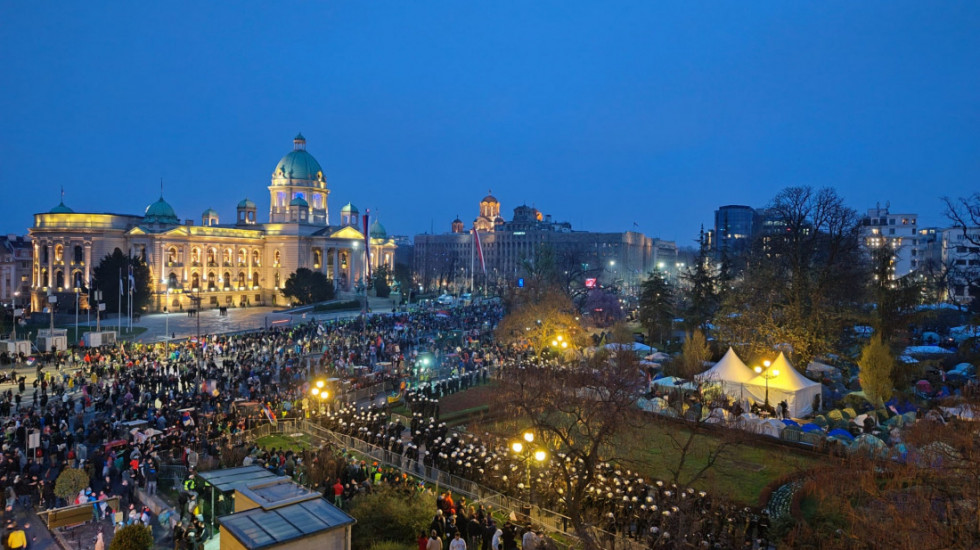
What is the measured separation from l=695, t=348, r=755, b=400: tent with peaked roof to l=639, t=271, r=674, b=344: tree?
15870mm

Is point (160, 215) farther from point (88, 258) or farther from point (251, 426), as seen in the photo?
point (251, 426)

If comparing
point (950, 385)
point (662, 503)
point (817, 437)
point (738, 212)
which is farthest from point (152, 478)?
point (738, 212)

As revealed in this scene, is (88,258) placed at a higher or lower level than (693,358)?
higher

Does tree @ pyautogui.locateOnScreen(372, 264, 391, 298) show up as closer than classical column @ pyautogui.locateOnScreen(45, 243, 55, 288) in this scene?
No

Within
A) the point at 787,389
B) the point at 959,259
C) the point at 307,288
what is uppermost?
the point at 959,259

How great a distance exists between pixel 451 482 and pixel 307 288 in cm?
5496

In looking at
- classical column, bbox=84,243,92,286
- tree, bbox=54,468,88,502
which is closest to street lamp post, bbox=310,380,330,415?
tree, bbox=54,468,88,502

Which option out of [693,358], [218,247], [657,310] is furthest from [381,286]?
[693,358]

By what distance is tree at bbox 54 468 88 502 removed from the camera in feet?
47.7

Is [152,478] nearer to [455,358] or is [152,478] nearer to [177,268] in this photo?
[455,358]

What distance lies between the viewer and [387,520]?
13.4 meters

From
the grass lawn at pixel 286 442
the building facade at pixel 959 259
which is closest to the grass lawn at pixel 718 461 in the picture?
the grass lawn at pixel 286 442

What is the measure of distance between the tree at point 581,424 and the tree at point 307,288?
161 ft

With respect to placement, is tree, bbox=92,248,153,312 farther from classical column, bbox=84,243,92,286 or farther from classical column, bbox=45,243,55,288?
classical column, bbox=45,243,55,288
